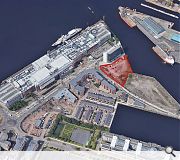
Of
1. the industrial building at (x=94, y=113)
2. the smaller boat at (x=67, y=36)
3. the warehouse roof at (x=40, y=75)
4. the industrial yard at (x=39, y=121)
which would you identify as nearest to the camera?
the industrial yard at (x=39, y=121)

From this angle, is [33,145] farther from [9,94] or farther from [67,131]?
[9,94]

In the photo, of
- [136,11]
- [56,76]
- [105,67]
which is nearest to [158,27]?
[136,11]

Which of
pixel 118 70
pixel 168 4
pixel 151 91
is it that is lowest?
pixel 151 91

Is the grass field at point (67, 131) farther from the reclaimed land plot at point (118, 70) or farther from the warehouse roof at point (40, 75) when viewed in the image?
the reclaimed land plot at point (118, 70)

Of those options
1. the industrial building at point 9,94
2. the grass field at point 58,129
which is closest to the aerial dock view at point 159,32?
the grass field at point 58,129

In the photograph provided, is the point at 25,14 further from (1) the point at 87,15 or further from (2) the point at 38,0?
(1) the point at 87,15

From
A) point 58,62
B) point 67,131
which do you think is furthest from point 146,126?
point 58,62

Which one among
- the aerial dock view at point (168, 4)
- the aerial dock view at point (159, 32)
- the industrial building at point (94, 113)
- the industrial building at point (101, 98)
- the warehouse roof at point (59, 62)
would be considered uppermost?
the aerial dock view at point (168, 4)
